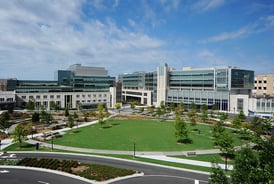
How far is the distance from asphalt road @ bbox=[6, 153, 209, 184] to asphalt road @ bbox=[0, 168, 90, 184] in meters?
6.35

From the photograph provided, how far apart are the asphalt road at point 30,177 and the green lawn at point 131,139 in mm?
14122

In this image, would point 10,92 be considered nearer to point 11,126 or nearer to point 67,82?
point 67,82

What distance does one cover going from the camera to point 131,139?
49688mm

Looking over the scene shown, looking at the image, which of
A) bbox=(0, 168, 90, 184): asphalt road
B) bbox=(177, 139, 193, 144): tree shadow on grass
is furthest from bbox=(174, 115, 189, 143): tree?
bbox=(0, 168, 90, 184): asphalt road

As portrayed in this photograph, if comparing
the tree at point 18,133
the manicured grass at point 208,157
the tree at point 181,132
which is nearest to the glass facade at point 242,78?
the tree at point 181,132

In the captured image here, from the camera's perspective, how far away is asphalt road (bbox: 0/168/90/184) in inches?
1073

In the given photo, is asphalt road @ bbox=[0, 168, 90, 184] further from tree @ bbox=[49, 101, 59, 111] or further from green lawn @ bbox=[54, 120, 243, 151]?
tree @ bbox=[49, 101, 59, 111]

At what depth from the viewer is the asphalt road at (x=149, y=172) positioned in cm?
2836

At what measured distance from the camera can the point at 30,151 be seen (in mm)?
40375

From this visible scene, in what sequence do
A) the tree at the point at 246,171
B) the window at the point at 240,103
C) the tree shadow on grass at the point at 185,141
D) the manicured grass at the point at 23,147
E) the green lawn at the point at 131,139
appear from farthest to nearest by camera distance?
1. the window at the point at 240,103
2. the tree shadow on grass at the point at 185,141
3. the green lawn at the point at 131,139
4. the manicured grass at the point at 23,147
5. the tree at the point at 246,171

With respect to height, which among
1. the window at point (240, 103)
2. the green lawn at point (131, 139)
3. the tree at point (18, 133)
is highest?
the window at point (240, 103)

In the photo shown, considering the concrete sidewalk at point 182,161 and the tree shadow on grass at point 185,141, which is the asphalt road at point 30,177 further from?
the tree shadow on grass at point 185,141

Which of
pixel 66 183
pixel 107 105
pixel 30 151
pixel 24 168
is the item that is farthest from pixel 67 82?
pixel 66 183

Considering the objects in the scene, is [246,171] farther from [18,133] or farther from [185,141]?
[18,133]
